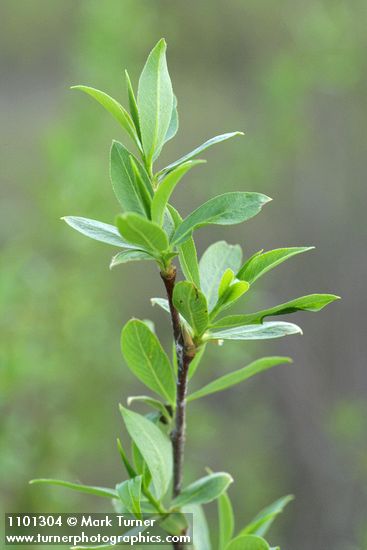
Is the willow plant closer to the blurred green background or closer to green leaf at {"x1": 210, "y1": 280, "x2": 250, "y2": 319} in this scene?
green leaf at {"x1": 210, "y1": 280, "x2": 250, "y2": 319}

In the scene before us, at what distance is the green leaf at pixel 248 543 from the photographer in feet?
1.07

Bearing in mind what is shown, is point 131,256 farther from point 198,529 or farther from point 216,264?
point 198,529

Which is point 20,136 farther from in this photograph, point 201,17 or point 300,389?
point 300,389

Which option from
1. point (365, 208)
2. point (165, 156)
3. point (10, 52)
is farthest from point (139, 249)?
point (10, 52)

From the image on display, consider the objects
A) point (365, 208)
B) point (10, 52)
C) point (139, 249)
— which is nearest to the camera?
point (139, 249)

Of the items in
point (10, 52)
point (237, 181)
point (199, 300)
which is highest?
point (10, 52)

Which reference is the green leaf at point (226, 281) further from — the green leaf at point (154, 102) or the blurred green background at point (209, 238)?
the blurred green background at point (209, 238)

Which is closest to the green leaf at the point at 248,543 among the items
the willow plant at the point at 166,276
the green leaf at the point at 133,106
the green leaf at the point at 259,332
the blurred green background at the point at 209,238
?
the willow plant at the point at 166,276

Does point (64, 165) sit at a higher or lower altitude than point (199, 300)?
higher

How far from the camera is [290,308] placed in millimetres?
310

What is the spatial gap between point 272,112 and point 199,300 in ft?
4.15

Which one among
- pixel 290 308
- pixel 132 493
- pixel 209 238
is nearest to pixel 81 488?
pixel 132 493

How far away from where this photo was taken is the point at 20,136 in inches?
79.9

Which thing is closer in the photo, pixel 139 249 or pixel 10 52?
→ pixel 139 249
